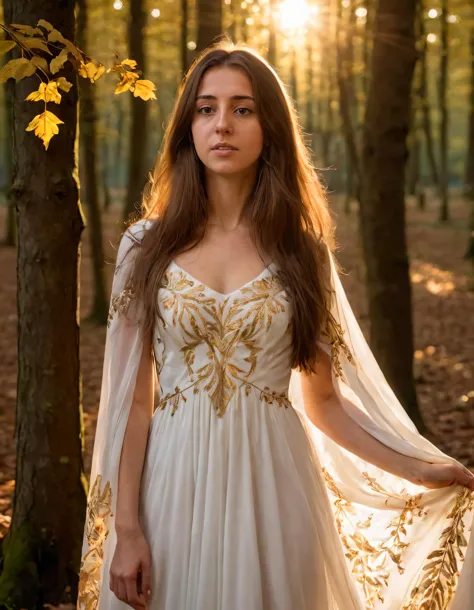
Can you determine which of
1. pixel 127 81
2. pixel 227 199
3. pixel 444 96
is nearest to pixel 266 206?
pixel 227 199

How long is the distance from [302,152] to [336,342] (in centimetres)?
64

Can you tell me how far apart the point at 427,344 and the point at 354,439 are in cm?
823

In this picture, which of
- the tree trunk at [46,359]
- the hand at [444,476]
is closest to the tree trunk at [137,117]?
the tree trunk at [46,359]

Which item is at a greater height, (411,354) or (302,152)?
(302,152)

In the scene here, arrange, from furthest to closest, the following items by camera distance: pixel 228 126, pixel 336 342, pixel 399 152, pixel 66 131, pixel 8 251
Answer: pixel 8 251 < pixel 399 152 < pixel 66 131 < pixel 336 342 < pixel 228 126

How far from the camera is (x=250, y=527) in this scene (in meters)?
2.34

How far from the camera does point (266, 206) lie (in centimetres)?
263

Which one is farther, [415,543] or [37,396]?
[37,396]

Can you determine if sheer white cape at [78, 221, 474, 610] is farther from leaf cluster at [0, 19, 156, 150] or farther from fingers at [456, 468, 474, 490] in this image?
leaf cluster at [0, 19, 156, 150]

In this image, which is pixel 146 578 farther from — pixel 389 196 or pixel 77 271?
pixel 389 196

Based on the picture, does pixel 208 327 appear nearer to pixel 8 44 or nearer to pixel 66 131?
pixel 8 44

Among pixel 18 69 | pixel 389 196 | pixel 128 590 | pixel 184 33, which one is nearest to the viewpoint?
pixel 128 590

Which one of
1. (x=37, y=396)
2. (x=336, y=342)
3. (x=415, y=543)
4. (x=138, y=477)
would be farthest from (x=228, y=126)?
(x=37, y=396)

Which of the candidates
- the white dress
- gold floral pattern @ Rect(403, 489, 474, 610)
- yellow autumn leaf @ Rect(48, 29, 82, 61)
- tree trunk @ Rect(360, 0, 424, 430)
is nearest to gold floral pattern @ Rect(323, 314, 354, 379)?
the white dress
